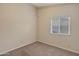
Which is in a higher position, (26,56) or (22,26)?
(22,26)

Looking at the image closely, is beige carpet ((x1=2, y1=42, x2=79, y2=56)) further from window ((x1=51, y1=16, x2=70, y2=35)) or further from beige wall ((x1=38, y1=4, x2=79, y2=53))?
window ((x1=51, y1=16, x2=70, y2=35))

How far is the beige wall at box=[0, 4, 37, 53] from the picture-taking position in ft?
7.71

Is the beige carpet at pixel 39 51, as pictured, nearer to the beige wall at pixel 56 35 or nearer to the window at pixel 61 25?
the beige wall at pixel 56 35

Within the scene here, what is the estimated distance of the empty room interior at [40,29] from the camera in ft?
7.43

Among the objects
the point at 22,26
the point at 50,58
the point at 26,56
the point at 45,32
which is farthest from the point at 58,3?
the point at 26,56

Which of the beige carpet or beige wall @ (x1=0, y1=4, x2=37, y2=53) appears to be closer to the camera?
the beige carpet

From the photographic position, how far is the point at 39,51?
2279mm

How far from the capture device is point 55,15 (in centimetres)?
229

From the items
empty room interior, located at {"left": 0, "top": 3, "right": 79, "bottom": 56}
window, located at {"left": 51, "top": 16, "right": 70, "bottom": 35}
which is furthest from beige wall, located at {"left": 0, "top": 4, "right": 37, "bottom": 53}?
window, located at {"left": 51, "top": 16, "right": 70, "bottom": 35}

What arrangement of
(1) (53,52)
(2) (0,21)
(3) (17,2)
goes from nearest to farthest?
1. (3) (17,2)
2. (1) (53,52)
3. (2) (0,21)

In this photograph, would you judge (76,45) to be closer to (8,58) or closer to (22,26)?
(22,26)

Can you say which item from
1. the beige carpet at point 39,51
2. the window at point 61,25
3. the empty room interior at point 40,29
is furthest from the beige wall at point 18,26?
the window at point 61,25

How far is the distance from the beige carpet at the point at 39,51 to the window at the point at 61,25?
361 mm

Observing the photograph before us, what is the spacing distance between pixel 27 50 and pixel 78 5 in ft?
4.45
